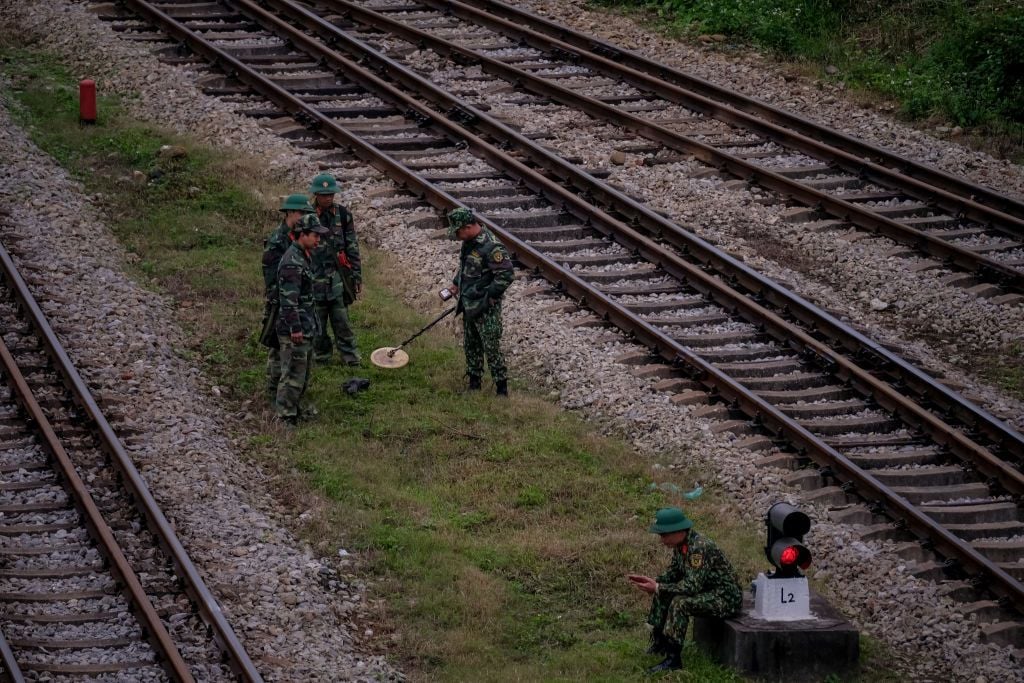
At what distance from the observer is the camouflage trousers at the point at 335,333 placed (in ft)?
44.9

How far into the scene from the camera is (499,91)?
2008 centimetres

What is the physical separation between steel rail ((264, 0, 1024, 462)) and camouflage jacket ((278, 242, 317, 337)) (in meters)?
4.87

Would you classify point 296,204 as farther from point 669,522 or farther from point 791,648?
point 791,648

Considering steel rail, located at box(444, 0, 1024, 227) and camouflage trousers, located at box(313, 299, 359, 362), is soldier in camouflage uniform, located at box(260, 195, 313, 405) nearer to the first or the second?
camouflage trousers, located at box(313, 299, 359, 362)

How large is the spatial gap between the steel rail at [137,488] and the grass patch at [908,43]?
12216 mm

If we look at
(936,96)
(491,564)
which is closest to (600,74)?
(936,96)

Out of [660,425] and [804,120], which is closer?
[660,425]

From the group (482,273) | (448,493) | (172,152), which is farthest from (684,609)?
(172,152)

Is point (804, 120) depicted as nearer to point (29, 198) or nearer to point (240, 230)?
point (240, 230)

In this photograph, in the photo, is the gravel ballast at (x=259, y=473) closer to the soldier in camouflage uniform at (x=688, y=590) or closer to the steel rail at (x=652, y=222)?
the soldier in camouflage uniform at (x=688, y=590)

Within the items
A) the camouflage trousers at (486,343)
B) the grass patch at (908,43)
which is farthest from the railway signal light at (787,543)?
the grass patch at (908,43)

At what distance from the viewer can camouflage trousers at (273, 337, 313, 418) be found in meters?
12.6

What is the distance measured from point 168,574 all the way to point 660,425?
4.58 meters

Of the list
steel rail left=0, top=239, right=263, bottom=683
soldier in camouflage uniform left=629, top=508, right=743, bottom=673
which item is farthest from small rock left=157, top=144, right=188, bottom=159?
soldier in camouflage uniform left=629, top=508, right=743, bottom=673
